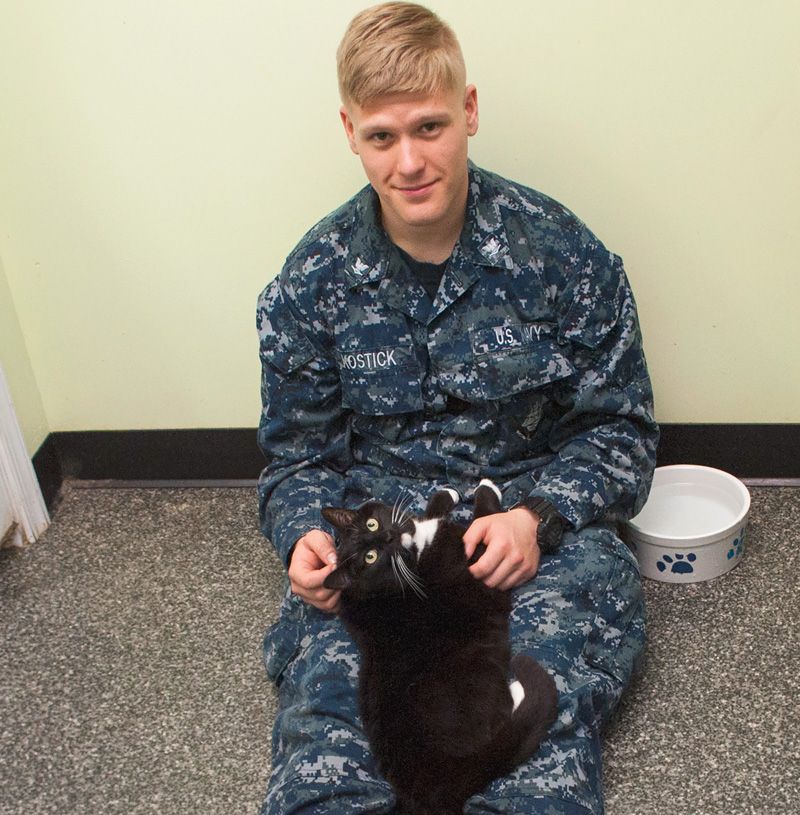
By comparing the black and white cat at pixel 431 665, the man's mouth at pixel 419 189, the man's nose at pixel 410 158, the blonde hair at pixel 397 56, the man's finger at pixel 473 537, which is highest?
the blonde hair at pixel 397 56

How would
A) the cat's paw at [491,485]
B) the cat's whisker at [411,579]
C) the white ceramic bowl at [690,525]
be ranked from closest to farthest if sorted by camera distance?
the cat's whisker at [411,579]
the cat's paw at [491,485]
the white ceramic bowl at [690,525]

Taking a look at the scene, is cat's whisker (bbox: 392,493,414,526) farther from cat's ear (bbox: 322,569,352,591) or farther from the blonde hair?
the blonde hair

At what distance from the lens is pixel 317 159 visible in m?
1.83

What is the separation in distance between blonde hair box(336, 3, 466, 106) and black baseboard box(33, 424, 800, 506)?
91 centimetres

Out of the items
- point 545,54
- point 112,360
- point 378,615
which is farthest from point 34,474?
point 545,54

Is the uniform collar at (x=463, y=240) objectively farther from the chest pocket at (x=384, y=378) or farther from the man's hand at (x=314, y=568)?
the man's hand at (x=314, y=568)

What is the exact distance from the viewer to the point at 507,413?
163 cm

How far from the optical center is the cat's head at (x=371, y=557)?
1.40 meters

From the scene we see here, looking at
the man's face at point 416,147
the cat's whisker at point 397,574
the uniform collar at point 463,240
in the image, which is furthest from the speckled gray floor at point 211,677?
the man's face at point 416,147

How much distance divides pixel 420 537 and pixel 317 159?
29.7 inches

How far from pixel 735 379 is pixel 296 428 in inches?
33.4

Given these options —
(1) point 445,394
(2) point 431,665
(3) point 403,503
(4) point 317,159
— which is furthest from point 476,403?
(4) point 317,159

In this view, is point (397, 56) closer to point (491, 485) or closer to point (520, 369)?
point (520, 369)

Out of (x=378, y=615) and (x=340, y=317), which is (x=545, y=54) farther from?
(x=378, y=615)
